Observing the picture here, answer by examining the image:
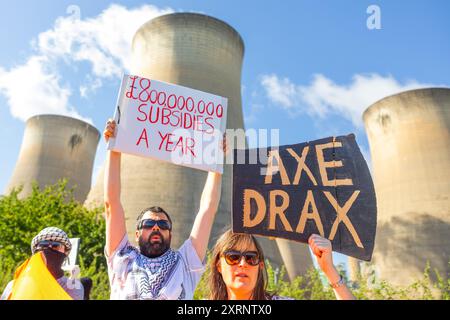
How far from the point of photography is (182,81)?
53.2 feet

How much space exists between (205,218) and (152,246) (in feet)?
1.31

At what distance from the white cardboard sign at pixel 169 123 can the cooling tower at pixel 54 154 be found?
862 inches

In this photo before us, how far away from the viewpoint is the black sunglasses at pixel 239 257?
6.05 ft

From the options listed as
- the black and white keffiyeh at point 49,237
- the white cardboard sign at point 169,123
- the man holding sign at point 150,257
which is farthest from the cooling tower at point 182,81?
the black and white keffiyeh at point 49,237

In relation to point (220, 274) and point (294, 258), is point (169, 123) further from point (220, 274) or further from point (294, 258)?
point (294, 258)

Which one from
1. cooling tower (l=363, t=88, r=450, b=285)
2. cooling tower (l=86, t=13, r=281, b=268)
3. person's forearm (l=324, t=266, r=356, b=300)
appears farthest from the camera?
cooling tower (l=363, t=88, r=450, b=285)

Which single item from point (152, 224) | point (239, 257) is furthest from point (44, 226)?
point (239, 257)

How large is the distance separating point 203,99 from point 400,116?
17.8m

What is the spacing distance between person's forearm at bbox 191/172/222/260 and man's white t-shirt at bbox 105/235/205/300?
0.10 meters

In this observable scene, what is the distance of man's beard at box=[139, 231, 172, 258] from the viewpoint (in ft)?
7.78

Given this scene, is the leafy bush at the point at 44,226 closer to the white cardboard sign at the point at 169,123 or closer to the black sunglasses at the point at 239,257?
the white cardboard sign at the point at 169,123

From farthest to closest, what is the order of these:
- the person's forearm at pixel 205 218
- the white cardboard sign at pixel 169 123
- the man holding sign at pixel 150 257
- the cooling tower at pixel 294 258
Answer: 1. the cooling tower at pixel 294 258
2. the white cardboard sign at pixel 169 123
3. the person's forearm at pixel 205 218
4. the man holding sign at pixel 150 257

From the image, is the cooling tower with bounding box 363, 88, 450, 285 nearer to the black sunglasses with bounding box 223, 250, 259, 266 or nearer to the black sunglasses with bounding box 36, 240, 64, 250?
the black sunglasses with bounding box 223, 250, 259, 266

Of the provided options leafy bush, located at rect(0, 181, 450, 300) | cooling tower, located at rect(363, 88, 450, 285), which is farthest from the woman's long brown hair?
cooling tower, located at rect(363, 88, 450, 285)
